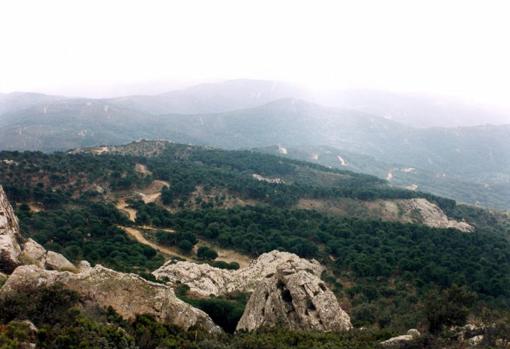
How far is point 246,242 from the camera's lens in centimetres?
8200

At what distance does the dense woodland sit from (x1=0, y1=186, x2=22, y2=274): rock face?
8621 mm

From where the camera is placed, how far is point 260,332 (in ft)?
95.2

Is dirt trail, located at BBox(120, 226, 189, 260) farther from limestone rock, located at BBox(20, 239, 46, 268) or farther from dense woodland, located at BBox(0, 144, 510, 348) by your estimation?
limestone rock, located at BBox(20, 239, 46, 268)

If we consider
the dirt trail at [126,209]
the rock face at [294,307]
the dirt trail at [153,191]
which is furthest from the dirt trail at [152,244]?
the rock face at [294,307]

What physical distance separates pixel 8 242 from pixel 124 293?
1070 cm

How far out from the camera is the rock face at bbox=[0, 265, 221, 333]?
82.5ft

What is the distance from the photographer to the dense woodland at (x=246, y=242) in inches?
1136

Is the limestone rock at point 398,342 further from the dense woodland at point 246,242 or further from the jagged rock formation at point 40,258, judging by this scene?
the jagged rock formation at point 40,258

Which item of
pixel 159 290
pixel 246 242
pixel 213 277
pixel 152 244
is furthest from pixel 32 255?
pixel 246 242

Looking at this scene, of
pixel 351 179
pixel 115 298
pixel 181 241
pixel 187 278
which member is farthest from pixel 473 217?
pixel 115 298

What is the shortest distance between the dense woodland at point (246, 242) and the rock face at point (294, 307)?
13.4 ft

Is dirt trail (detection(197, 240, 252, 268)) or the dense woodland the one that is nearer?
the dense woodland

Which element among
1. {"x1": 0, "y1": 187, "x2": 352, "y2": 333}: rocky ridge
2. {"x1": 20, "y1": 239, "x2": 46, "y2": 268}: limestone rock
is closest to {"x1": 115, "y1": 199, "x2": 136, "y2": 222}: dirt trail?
{"x1": 0, "y1": 187, "x2": 352, "y2": 333}: rocky ridge

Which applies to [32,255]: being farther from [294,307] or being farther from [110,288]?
[294,307]
